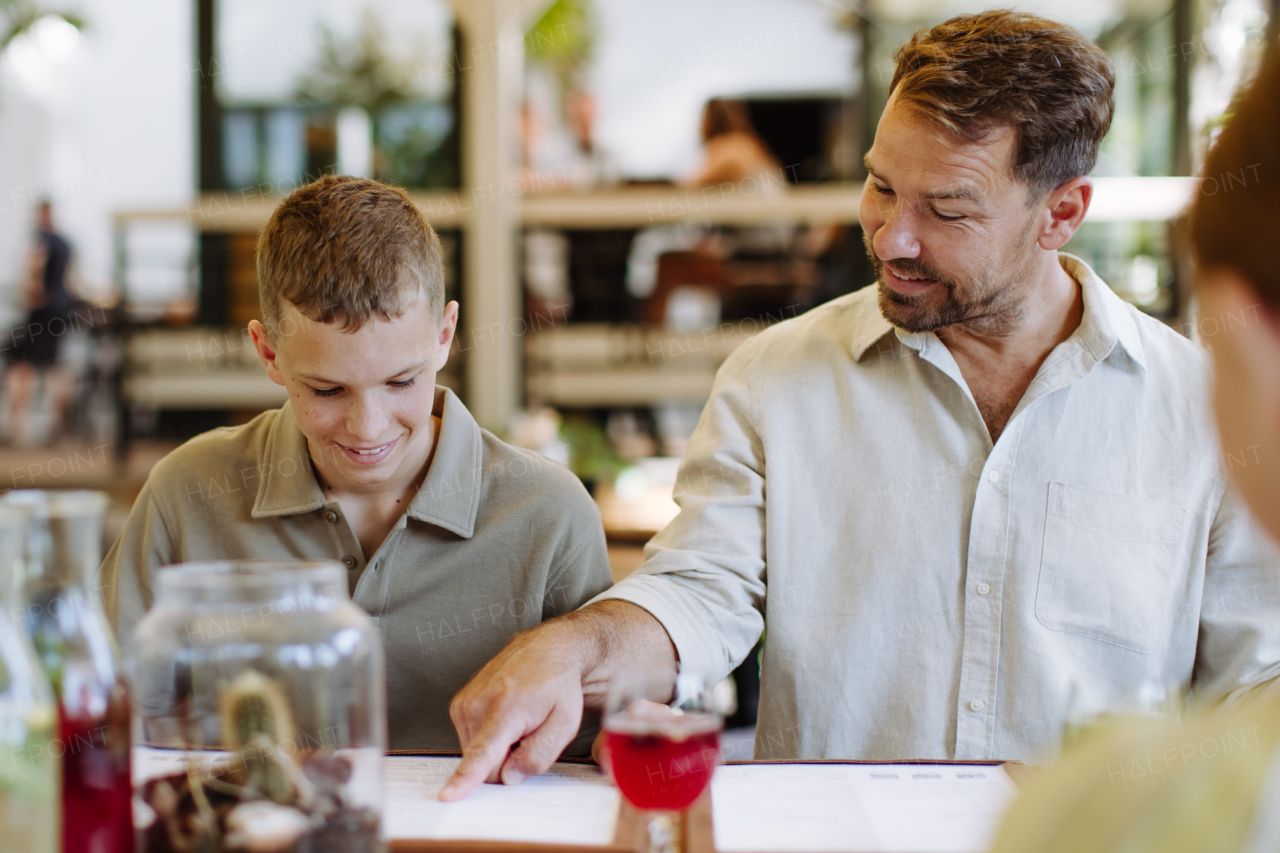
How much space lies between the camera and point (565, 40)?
20.1ft

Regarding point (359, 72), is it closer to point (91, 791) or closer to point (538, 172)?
point (538, 172)

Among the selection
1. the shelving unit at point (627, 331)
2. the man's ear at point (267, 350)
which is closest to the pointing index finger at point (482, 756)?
the man's ear at point (267, 350)

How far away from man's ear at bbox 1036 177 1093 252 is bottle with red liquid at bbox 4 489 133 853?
133 cm

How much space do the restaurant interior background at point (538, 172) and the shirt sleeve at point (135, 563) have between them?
3.72 meters

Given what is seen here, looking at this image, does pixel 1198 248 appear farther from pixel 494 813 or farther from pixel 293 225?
pixel 293 225

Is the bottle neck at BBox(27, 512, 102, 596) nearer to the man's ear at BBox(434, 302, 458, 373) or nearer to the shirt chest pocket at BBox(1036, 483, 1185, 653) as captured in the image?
the man's ear at BBox(434, 302, 458, 373)

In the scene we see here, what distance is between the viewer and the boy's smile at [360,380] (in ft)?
4.02

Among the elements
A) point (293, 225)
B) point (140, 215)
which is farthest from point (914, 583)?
point (140, 215)

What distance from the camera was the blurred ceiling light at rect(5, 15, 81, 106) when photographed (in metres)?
5.92

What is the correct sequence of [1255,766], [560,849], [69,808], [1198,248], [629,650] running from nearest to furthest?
[1255,766], [1198,248], [69,808], [560,849], [629,650]

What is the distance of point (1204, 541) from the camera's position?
1493 millimetres

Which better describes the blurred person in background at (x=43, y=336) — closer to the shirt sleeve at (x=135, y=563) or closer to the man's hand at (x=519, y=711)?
the shirt sleeve at (x=135, y=563)

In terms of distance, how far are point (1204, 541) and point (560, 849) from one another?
1.10 meters

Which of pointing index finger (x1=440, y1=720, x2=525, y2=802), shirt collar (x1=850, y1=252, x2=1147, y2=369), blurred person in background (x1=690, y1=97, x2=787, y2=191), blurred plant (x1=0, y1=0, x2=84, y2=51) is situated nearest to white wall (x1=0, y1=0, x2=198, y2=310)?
blurred plant (x1=0, y1=0, x2=84, y2=51)
